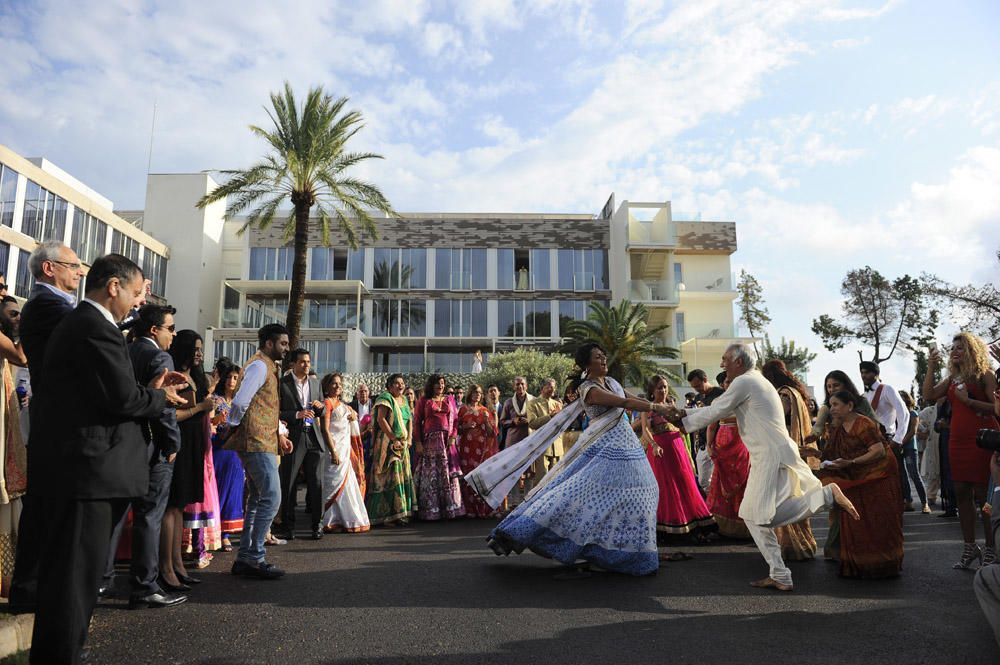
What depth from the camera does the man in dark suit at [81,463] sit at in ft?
9.90

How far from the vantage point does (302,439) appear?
26.5ft

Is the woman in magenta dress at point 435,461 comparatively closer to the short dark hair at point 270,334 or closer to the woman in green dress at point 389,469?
the woman in green dress at point 389,469

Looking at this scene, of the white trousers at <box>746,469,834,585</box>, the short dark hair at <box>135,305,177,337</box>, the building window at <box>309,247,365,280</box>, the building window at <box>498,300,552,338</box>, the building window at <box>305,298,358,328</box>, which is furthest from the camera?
the building window at <box>498,300,552,338</box>

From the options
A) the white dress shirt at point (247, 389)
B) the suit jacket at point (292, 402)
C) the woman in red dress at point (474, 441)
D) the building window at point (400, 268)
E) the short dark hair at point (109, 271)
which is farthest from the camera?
the building window at point (400, 268)

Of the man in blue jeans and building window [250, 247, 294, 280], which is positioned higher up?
building window [250, 247, 294, 280]

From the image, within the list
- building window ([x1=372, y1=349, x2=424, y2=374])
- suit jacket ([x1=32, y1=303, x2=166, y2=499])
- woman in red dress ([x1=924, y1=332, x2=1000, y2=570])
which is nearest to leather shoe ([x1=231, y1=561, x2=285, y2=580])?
suit jacket ([x1=32, y1=303, x2=166, y2=499])

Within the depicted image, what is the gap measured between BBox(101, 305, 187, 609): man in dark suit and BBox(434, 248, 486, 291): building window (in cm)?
4167

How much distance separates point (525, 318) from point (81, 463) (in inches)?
1699

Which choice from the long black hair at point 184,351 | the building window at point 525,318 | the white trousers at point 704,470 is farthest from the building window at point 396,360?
the long black hair at point 184,351

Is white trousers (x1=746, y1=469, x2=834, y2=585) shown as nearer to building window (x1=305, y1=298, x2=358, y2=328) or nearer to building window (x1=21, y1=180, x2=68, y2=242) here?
building window (x1=21, y1=180, x2=68, y2=242)

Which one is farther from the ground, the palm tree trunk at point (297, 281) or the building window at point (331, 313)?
the building window at point (331, 313)

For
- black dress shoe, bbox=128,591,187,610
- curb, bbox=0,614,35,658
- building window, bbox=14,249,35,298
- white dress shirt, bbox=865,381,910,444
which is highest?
building window, bbox=14,249,35,298

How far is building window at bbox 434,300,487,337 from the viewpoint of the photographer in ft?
152

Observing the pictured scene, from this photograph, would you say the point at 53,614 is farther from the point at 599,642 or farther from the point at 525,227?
the point at 525,227
